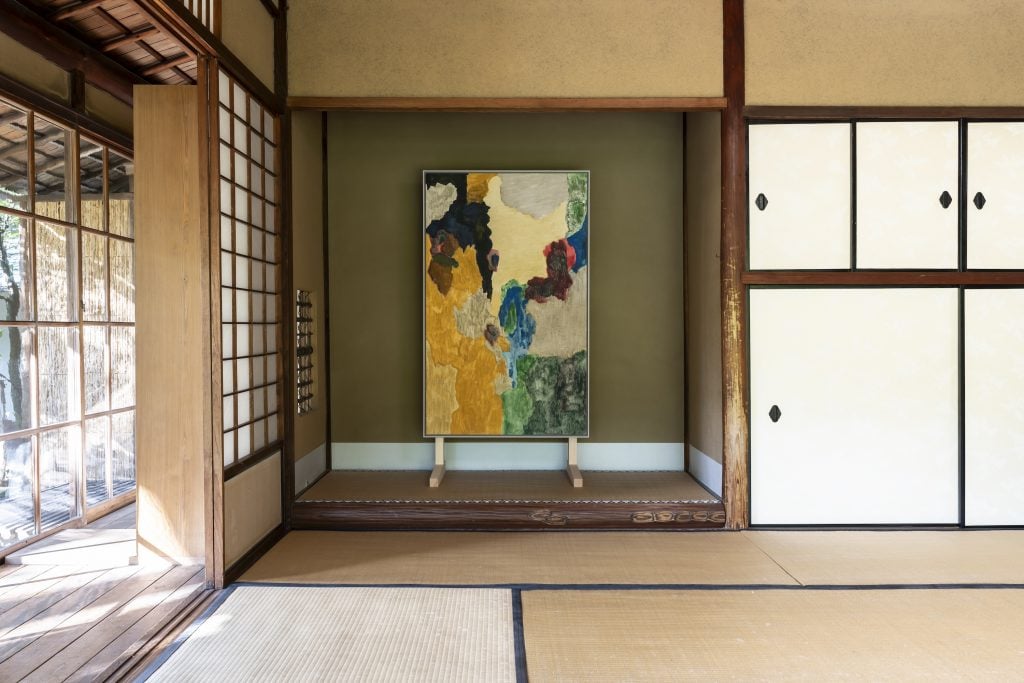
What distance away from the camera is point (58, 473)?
372cm

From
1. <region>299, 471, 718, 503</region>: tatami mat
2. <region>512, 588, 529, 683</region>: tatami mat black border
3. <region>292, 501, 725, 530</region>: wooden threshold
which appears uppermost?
<region>299, 471, 718, 503</region>: tatami mat

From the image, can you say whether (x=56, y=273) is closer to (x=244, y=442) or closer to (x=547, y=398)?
(x=244, y=442)

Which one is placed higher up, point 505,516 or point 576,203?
point 576,203

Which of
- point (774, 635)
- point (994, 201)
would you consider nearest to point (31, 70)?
point (774, 635)

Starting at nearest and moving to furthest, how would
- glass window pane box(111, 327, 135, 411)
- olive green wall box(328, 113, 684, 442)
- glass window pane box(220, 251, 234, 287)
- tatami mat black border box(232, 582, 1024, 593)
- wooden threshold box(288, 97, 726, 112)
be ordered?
tatami mat black border box(232, 582, 1024, 593)
glass window pane box(220, 251, 234, 287)
wooden threshold box(288, 97, 726, 112)
glass window pane box(111, 327, 135, 411)
olive green wall box(328, 113, 684, 442)

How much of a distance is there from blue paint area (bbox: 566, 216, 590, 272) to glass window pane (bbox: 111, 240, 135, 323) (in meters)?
2.84

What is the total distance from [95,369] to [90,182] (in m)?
1.13

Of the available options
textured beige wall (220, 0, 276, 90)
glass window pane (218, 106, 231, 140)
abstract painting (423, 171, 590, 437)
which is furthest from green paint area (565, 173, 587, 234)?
glass window pane (218, 106, 231, 140)

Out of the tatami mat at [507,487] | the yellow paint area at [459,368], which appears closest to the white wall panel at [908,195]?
the tatami mat at [507,487]

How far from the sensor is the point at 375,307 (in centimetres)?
465

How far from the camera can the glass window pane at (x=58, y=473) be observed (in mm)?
3598

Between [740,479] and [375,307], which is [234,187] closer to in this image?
[375,307]

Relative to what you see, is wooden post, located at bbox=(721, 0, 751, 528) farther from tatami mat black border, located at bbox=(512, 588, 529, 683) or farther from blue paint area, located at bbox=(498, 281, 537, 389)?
tatami mat black border, located at bbox=(512, 588, 529, 683)

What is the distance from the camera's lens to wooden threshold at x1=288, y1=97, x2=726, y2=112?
374 centimetres
